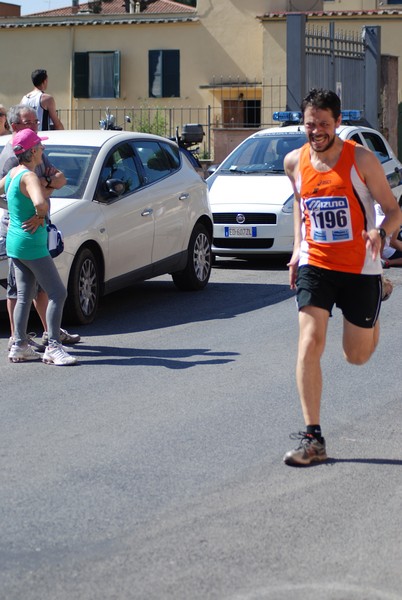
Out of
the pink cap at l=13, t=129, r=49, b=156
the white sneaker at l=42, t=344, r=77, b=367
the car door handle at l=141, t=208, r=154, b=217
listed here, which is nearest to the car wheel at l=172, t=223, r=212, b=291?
the car door handle at l=141, t=208, r=154, b=217

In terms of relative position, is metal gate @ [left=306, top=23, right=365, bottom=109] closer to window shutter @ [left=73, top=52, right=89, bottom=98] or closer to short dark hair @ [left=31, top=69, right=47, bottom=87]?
short dark hair @ [left=31, top=69, right=47, bottom=87]

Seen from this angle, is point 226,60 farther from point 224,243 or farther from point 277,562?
point 277,562

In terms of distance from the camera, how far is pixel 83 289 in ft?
35.8

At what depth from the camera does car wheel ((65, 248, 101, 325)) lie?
10.7 m

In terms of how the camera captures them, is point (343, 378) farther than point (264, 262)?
No

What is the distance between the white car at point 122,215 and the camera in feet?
35.7

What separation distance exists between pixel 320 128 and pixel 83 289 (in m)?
4.88

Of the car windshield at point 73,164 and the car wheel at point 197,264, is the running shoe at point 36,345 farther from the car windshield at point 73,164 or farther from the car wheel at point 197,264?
the car wheel at point 197,264

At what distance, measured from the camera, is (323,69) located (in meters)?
27.0

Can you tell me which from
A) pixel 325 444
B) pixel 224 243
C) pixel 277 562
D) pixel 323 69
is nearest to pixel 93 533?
pixel 277 562

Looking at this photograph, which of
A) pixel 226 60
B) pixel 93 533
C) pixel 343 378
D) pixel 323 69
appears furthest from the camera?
pixel 226 60

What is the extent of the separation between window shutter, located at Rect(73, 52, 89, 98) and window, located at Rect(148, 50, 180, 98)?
2314 millimetres

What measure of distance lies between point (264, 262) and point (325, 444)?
32.5 feet

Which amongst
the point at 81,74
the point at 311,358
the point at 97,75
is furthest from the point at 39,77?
the point at 97,75
